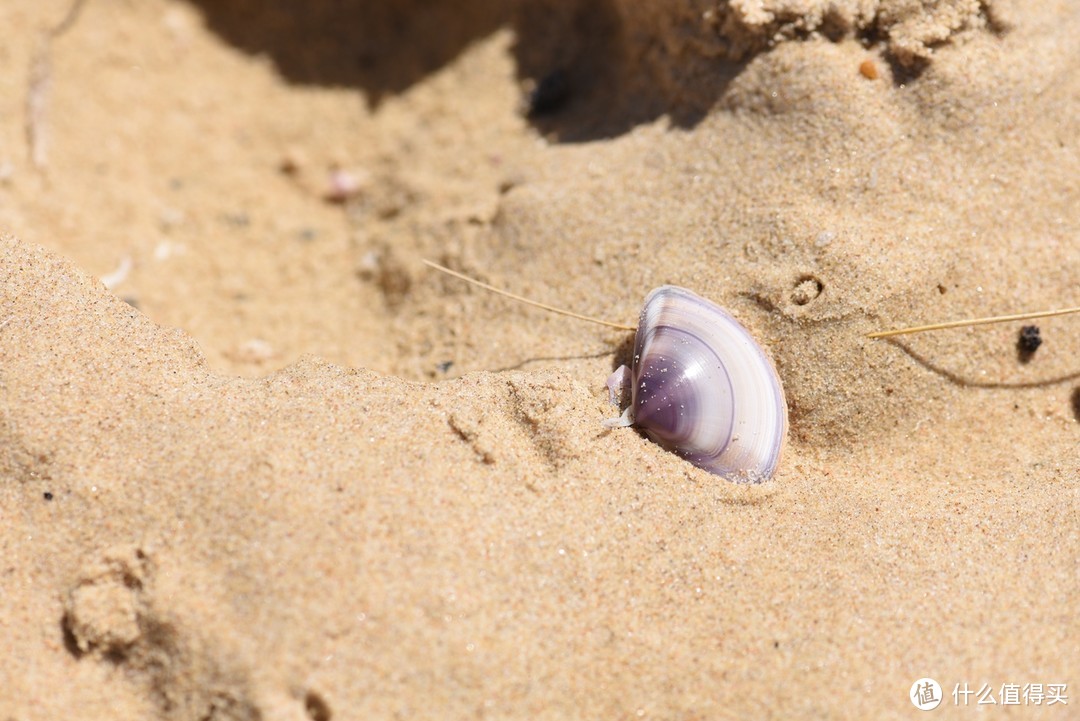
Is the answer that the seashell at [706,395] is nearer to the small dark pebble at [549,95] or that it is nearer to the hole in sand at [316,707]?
the hole in sand at [316,707]

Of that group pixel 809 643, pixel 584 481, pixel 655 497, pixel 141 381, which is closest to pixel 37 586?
pixel 141 381

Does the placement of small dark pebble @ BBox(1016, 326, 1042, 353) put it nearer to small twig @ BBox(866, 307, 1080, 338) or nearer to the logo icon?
small twig @ BBox(866, 307, 1080, 338)

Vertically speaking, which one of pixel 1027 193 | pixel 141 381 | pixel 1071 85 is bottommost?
pixel 141 381

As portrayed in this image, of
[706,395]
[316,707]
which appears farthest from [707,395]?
[316,707]

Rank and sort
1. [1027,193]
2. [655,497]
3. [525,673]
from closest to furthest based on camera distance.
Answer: [525,673], [655,497], [1027,193]

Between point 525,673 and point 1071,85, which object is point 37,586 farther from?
point 1071,85

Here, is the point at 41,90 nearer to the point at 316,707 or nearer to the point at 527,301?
the point at 527,301

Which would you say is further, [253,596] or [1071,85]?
[1071,85]
